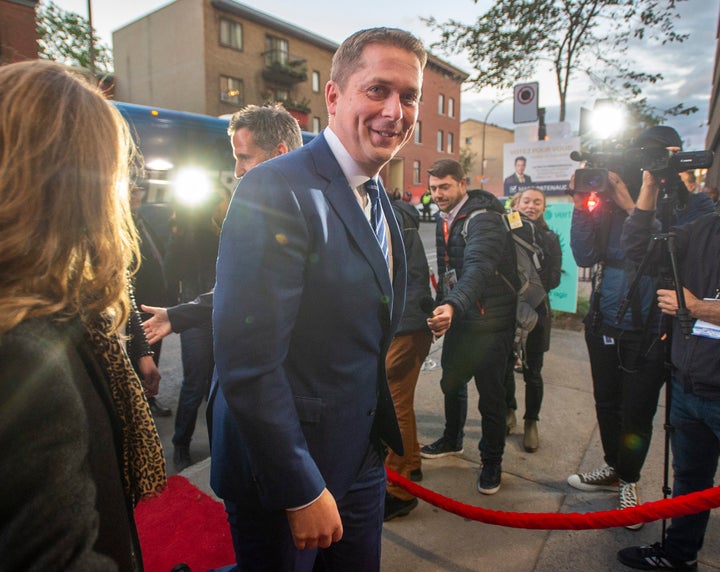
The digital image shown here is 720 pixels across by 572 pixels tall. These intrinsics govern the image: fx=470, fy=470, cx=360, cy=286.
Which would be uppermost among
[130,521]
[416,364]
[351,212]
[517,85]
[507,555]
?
[517,85]

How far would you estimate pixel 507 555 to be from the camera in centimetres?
254

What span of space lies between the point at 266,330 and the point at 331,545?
0.89 m

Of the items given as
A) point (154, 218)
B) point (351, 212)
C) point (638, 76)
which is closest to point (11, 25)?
point (154, 218)

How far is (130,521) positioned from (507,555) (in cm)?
217

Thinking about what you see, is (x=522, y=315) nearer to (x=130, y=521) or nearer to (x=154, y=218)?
(x=130, y=521)

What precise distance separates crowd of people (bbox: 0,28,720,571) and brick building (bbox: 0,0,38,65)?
47.2 ft

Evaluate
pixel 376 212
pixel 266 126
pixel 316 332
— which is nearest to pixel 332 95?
pixel 376 212

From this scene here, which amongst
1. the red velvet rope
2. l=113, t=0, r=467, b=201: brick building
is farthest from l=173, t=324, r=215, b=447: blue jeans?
l=113, t=0, r=467, b=201: brick building

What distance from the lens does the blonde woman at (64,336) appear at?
767 mm

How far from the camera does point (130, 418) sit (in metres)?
1.10

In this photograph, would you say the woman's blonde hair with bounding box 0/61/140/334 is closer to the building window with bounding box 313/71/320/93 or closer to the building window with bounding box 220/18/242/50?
the building window with bounding box 220/18/242/50

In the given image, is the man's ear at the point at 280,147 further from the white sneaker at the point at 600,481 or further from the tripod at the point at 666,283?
the white sneaker at the point at 600,481

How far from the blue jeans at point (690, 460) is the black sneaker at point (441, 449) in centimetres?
149

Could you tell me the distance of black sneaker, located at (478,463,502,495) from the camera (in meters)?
3.10
